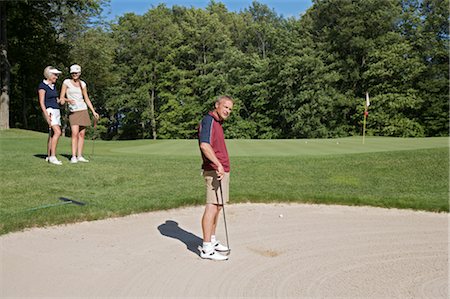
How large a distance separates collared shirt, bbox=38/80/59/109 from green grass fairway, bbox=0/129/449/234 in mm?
1393

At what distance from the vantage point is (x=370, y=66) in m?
43.8

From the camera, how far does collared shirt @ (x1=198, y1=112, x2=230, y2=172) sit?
4.90 meters

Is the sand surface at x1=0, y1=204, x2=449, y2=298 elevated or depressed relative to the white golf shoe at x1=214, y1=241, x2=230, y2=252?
depressed

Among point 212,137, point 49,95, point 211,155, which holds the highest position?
point 49,95

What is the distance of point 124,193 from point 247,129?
38106mm

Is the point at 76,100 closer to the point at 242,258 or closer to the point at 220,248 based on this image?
the point at 220,248

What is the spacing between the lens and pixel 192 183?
9750 millimetres

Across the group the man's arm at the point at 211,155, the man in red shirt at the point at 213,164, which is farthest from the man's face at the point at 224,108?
the man's arm at the point at 211,155

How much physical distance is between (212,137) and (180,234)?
1.91m

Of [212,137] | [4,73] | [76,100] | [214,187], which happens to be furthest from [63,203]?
[4,73]

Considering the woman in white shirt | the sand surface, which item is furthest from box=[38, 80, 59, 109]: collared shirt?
the sand surface

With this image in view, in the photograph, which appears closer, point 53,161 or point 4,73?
point 53,161

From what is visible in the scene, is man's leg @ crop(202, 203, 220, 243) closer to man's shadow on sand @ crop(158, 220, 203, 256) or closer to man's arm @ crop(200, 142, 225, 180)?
man's shadow on sand @ crop(158, 220, 203, 256)

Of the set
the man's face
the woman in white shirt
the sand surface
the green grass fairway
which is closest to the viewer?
the sand surface
